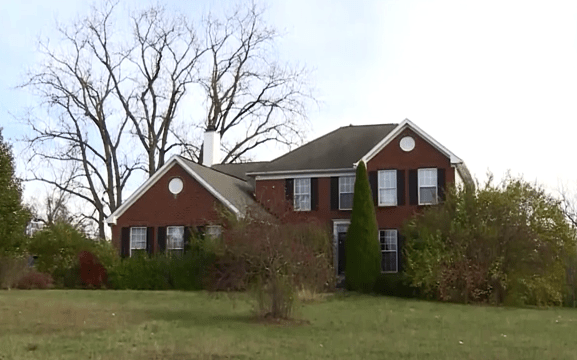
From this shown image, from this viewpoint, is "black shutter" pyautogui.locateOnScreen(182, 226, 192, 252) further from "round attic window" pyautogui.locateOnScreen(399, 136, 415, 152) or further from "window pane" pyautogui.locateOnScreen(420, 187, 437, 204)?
"window pane" pyautogui.locateOnScreen(420, 187, 437, 204)

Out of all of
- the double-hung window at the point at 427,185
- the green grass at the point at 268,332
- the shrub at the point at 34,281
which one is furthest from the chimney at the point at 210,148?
the green grass at the point at 268,332

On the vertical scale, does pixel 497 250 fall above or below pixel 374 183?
below

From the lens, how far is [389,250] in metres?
29.7

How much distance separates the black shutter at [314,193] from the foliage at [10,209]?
11552 mm

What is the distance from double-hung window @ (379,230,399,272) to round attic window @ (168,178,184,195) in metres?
8.38

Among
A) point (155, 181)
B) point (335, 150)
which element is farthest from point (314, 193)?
point (155, 181)

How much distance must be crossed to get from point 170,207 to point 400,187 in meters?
9.40

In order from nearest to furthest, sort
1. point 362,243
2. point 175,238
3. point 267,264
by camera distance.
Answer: point 267,264 < point 362,243 < point 175,238

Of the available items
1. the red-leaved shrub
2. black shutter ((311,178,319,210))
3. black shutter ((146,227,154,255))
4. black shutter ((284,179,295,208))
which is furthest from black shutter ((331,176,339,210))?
the red-leaved shrub

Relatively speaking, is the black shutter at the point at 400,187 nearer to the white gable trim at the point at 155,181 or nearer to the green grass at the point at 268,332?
the white gable trim at the point at 155,181

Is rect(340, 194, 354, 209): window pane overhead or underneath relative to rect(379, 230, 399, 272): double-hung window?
overhead

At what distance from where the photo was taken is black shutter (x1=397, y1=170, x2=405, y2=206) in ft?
96.7

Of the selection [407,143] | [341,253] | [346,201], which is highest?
[407,143]

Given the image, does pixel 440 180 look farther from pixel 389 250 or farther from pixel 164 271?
pixel 164 271
